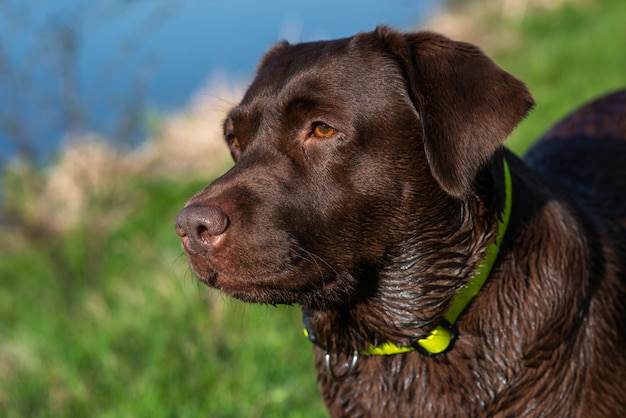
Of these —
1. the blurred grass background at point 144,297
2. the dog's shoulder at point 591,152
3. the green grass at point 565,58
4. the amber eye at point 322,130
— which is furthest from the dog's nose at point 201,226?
the green grass at point 565,58

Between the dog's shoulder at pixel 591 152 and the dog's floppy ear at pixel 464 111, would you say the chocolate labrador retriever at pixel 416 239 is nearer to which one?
the dog's floppy ear at pixel 464 111

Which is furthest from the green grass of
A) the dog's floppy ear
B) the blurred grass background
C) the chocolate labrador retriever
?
the dog's floppy ear

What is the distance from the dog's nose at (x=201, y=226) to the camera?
2.84 meters

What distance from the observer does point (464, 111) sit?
288cm

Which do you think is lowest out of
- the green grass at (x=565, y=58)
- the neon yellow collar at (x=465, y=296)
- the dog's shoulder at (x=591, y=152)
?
the neon yellow collar at (x=465, y=296)

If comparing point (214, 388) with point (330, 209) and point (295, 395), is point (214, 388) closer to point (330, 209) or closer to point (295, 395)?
point (295, 395)

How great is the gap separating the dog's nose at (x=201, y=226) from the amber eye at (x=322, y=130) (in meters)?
0.44

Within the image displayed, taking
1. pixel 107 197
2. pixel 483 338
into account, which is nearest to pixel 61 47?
pixel 107 197

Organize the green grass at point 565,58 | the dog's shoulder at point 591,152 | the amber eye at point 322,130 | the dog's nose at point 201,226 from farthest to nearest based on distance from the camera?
1. the green grass at point 565,58
2. the dog's shoulder at point 591,152
3. the amber eye at point 322,130
4. the dog's nose at point 201,226

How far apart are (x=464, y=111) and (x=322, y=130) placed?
49 cm

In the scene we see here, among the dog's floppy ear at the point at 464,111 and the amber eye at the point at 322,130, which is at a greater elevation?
the amber eye at the point at 322,130

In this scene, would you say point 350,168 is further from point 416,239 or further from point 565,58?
point 565,58

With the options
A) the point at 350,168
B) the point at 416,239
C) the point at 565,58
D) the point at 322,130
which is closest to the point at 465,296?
the point at 416,239

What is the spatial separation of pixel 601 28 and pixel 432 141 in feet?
34.7
